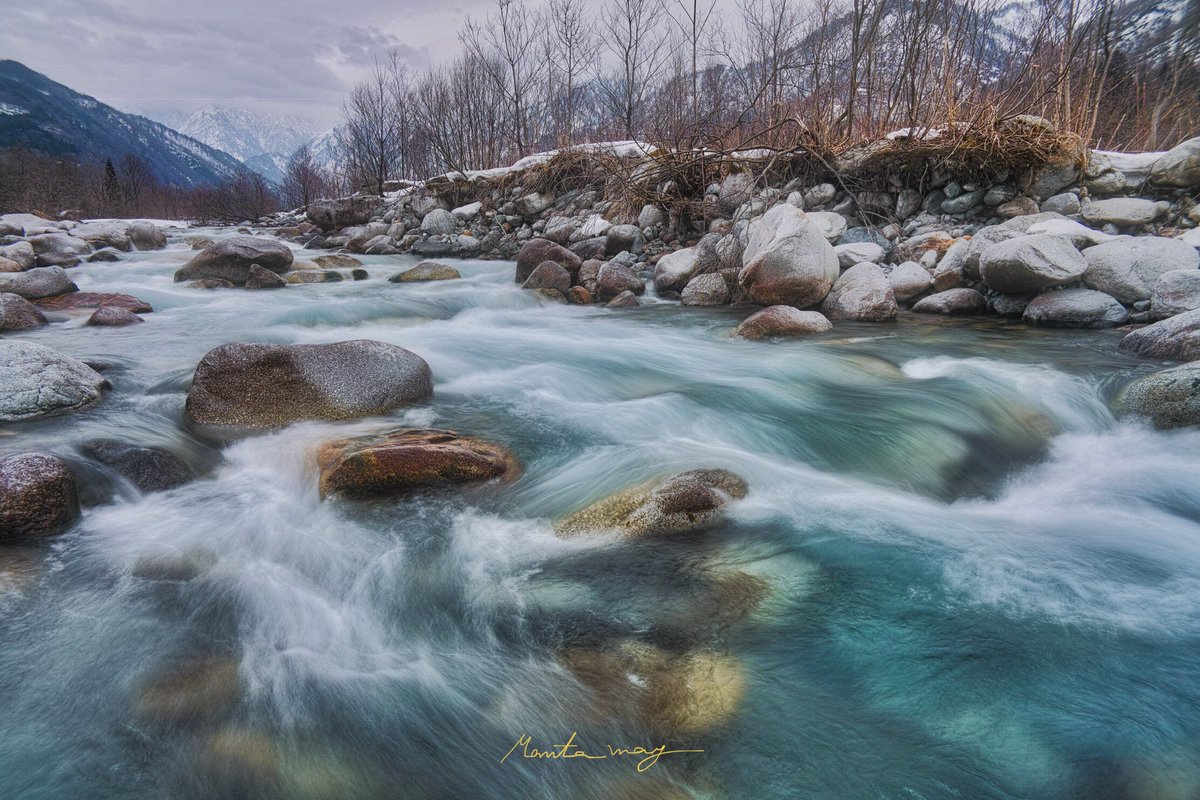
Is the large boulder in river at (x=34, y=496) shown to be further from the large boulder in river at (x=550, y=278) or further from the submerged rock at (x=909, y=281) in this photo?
the submerged rock at (x=909, y=281)

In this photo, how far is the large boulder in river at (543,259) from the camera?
866 cm

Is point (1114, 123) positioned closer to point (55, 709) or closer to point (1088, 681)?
point (1088, 681)

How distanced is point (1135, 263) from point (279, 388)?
21.8 ft

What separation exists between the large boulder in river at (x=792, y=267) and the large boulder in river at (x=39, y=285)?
26.2ft

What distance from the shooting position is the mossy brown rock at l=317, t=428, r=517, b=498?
289 cm

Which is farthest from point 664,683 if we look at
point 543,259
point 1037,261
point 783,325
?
point 543,259

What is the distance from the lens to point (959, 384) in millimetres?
4320

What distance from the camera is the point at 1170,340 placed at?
442 centimetres

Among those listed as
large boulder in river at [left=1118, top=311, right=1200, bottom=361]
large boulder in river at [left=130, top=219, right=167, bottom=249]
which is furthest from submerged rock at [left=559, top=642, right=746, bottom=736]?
large boulder in river at [left=130, top=219, right=167, bottom=249]

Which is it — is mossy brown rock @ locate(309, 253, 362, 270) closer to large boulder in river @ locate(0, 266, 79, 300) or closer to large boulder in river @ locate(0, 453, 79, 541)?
large boulder in river @ locate(0, 266, 79, 300)

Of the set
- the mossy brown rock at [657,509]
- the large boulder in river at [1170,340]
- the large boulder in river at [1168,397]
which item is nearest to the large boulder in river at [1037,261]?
the large boulder in river at [1170,340]

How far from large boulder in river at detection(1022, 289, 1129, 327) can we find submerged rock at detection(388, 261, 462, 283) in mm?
7260

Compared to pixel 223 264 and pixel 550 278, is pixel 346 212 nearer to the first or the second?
pixel 223 264
